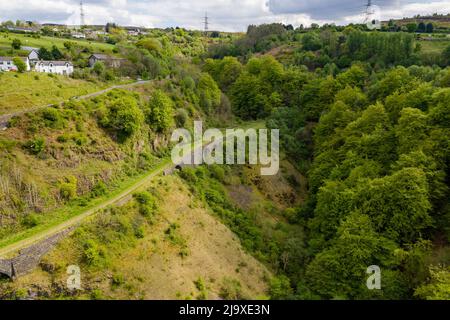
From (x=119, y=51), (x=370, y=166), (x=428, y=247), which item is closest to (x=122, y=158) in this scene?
(x=370, y=166)

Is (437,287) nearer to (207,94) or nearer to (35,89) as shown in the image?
(35,89)

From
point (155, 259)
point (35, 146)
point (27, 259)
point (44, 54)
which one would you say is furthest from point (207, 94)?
point (27, 259)

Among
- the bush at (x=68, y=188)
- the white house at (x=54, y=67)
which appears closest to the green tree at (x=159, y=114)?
the bush at (x=68, y=188)

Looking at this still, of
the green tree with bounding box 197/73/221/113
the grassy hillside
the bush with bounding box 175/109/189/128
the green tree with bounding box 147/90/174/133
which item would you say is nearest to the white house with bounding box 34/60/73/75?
the green tree with bounding box 147/90/174/133

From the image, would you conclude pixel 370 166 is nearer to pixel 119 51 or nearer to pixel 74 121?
pixel 74 121

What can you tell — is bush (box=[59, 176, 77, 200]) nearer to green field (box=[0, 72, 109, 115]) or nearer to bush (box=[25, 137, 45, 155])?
bush (box=[25, 137, 45, 155])
